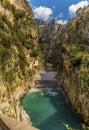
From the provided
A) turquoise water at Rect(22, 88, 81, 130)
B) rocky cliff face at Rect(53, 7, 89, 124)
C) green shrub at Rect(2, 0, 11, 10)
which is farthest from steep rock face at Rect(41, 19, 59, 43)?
turquoise water at Rect(22, 88, 81, 130)

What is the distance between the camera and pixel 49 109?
182 feet

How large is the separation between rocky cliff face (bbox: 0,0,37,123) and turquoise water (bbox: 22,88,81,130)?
256 cm

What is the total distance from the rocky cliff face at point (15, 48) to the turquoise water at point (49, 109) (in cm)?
256

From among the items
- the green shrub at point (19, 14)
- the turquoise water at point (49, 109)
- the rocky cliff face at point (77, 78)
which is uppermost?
the green shrub at point (19, 14)

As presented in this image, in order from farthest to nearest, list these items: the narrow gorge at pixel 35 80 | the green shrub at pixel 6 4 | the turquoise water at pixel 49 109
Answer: the green shrub at pixel 6 4 → the narrow gorge at pixel 35 80 → the turquoise water at pixel 49 109

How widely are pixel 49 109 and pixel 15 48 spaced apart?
1809 cm

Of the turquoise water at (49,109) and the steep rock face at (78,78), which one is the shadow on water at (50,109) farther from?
the steep rock face at (78,78)

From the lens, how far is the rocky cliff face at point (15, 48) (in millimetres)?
53803

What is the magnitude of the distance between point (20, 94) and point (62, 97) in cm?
823

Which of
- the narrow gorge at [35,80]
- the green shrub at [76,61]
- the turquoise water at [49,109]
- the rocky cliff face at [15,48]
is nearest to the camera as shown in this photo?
the turquoise water at [49,109]

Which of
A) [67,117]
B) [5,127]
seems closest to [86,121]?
[67,117]

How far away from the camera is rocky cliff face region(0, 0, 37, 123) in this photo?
5380 centimetres

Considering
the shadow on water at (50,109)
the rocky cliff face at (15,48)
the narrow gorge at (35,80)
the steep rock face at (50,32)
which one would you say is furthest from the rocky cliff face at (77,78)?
the steep rock face at (50,32)

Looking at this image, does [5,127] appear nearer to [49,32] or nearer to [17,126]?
[17,126]
